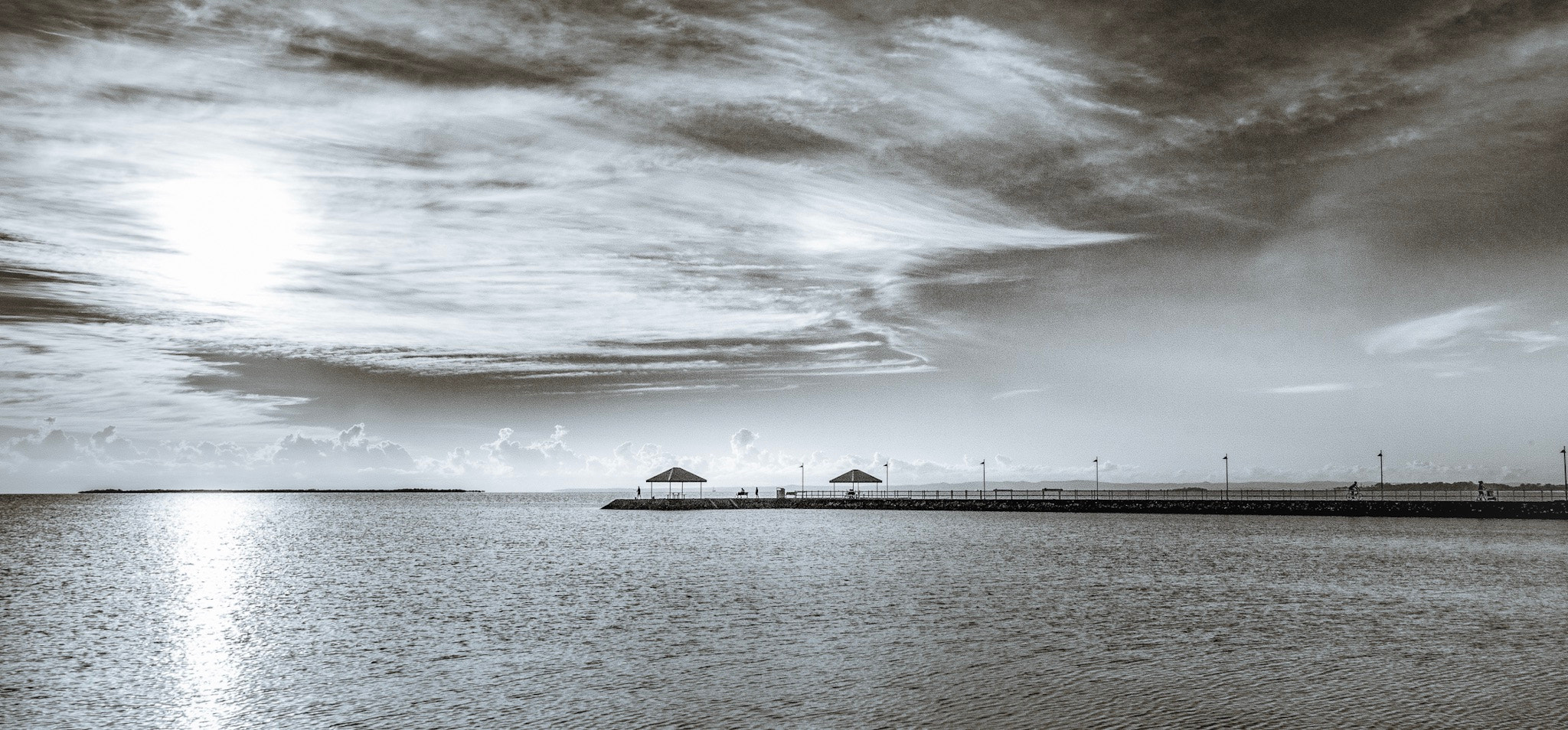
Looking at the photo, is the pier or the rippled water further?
the pier

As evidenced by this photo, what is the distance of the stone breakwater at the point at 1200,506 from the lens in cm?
7938

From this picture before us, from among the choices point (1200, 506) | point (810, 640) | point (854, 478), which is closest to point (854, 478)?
point (854, 478)

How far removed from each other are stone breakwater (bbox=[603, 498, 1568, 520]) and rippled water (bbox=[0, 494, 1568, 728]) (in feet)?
112

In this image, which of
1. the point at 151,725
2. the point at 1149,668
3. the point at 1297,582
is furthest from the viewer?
the point at 1297,582

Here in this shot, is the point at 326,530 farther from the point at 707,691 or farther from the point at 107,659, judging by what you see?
the point at 707,691

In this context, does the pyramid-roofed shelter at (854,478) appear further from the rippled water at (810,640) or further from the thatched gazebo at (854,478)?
the rippled water at (810,640)

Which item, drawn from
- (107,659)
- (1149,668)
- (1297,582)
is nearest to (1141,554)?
(1297,582)

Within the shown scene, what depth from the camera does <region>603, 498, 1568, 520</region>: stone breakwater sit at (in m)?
79.4

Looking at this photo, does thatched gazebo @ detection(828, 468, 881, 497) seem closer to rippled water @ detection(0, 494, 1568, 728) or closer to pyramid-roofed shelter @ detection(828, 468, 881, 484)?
pyramid-roofed shelter @ detection(828, 468, 881, 484)

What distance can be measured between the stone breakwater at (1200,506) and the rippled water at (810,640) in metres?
34.2

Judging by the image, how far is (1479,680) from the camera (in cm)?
1798

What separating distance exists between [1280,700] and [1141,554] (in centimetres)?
3419

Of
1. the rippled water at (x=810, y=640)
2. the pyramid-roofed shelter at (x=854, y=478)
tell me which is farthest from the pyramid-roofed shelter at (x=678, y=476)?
the rippled water at (x=810, y=640)

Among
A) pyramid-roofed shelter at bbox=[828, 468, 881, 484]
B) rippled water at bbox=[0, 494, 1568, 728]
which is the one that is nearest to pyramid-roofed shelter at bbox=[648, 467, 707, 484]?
pyramid-roofed shelter at bbox=[828, 468, 881, 484]
